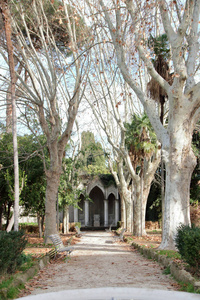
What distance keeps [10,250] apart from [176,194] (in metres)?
5.71

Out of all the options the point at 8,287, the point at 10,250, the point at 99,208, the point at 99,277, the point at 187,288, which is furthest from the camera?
the point at 99,208

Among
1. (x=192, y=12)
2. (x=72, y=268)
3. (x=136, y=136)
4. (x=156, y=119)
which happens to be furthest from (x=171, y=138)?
(x=136, y=136)

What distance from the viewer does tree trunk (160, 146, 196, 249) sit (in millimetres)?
9828

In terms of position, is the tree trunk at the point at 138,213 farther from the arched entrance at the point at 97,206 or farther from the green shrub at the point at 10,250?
the arched entrance at the point at 97,206

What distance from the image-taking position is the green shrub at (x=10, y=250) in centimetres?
557

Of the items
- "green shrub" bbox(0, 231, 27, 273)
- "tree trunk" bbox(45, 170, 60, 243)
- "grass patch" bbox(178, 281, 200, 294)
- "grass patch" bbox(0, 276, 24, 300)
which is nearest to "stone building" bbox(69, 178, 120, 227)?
"tree trunk" bbox(45, 170, 60, 243)

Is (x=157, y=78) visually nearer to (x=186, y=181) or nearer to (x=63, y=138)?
(x=186, y=181)

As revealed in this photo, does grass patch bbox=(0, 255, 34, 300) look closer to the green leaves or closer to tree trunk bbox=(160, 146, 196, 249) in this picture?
tree trunk bbox=(160, 146, 196, 249)

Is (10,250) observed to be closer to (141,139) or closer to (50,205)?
(50,205)

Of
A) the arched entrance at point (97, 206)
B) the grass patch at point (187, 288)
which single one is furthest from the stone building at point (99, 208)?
the grass patch at point (187, 288)

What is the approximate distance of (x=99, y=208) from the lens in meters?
39.4

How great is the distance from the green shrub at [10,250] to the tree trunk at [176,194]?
15.5 ft

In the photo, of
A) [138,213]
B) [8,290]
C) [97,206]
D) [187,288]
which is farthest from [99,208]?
[8,290]

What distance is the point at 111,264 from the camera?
8742 mm
